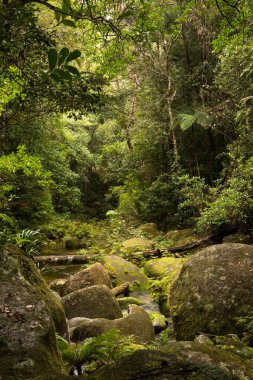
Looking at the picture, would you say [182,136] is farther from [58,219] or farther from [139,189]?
[58,219]

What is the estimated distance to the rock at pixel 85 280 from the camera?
24.0ft

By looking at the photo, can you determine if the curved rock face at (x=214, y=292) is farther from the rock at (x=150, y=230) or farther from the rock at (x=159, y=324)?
the rock at (x=150, y=230)

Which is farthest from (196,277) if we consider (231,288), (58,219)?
(58,219)

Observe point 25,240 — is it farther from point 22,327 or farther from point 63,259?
point 63,259

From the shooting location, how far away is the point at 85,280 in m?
7.43

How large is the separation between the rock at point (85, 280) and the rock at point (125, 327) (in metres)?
2.14

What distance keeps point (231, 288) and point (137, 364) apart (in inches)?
124

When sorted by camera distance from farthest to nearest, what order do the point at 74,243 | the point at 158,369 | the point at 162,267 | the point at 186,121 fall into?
the point at 74,243 → the point at 186,121 → the point at 162,267 → the point at 158,369

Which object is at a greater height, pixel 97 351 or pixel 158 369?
pixel 158 369

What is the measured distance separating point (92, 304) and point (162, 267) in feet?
11.8

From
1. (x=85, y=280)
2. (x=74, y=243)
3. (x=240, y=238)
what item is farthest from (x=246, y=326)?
(x=74, y=243)

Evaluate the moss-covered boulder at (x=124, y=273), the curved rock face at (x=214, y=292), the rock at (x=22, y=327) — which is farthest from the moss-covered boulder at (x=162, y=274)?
the rock at (x=22, y=327)

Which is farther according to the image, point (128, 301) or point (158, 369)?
point (128, 301)

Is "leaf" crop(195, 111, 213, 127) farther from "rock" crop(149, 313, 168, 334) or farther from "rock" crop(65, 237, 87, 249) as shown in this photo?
"rock" crop(149, 313, 168, 334)
